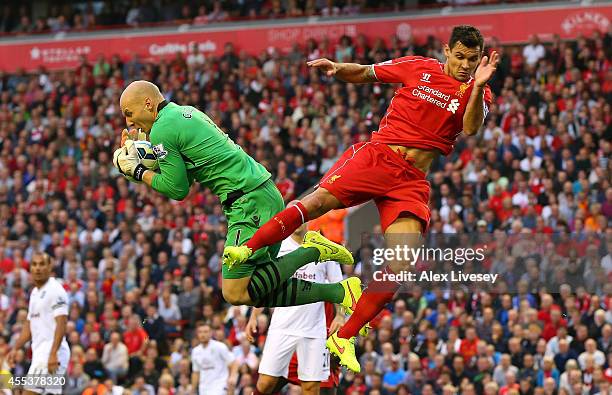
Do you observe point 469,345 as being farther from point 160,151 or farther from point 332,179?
point 160,151

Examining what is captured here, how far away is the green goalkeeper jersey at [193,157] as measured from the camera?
10.6 meters

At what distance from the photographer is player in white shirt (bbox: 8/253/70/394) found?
548 inches

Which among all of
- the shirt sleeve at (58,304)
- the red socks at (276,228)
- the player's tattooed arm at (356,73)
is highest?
the player's tattooed arm at (356,73)

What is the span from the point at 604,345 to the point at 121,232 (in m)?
9.70

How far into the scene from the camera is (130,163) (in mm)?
10812

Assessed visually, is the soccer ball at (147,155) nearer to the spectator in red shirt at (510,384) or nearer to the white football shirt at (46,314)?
the white football shirt at (46,314)

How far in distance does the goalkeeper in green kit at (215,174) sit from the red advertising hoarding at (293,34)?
54.6 ft

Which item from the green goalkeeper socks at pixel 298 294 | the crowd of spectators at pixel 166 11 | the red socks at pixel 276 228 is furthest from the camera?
the crowd of spectators at pixel 166 11

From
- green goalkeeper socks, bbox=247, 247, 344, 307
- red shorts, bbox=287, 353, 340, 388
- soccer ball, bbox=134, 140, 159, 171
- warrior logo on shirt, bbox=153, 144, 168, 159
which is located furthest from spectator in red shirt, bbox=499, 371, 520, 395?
warrior logo on shirt, bbox=153, 144, 168, 159

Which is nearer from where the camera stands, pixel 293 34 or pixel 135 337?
pixel 135 337

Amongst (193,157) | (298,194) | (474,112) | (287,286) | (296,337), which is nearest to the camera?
(474,112)

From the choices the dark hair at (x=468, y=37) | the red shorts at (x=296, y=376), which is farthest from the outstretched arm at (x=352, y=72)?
the red shorts at (x=296, y=376)

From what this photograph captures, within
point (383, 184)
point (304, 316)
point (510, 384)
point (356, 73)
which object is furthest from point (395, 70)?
point (510, 384)

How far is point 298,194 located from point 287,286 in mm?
11661
